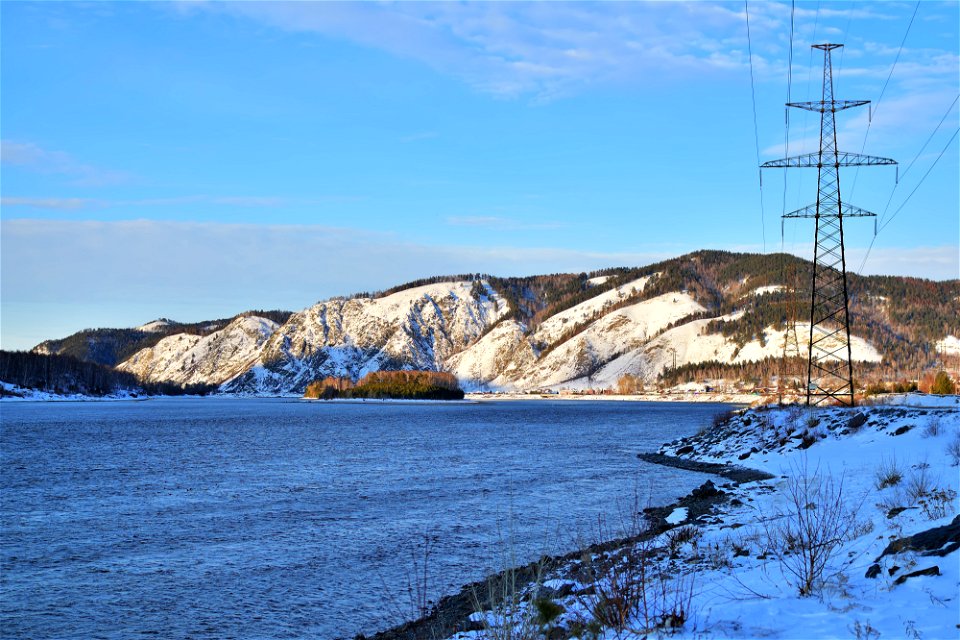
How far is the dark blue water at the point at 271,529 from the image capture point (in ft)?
54.5

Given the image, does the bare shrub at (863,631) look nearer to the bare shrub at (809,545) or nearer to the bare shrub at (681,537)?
the bare shrub at (809,545)

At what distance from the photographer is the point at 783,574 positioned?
11484mm

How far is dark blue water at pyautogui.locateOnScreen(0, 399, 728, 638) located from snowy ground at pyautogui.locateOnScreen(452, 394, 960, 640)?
1637mm

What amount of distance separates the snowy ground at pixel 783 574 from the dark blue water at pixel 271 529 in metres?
1.64

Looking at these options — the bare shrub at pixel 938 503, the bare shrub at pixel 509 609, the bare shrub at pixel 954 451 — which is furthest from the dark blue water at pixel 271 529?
the bare shrub at pixel 954 451

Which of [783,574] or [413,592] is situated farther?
[413,592]

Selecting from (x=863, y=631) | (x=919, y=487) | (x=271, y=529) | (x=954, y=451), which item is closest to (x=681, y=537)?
(x=919, y=487)

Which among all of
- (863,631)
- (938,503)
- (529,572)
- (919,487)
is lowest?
(529,572)

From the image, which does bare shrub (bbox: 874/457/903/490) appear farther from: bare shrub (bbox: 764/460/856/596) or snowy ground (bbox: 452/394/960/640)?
bare shrub (bbox: 764/460/856/596)

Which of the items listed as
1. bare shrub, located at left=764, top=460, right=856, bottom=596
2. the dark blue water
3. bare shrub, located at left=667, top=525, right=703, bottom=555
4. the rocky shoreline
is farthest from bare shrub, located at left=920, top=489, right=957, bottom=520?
the dark blue water

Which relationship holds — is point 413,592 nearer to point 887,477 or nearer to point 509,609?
point 509,609

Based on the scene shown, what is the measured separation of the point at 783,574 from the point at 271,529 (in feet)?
61.6

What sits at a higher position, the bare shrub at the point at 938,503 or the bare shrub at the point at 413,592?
the bare shrub at the point at 938,503

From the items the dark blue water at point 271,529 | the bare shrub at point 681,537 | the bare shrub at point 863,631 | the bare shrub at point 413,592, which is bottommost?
the dark blue water at point 271,529
